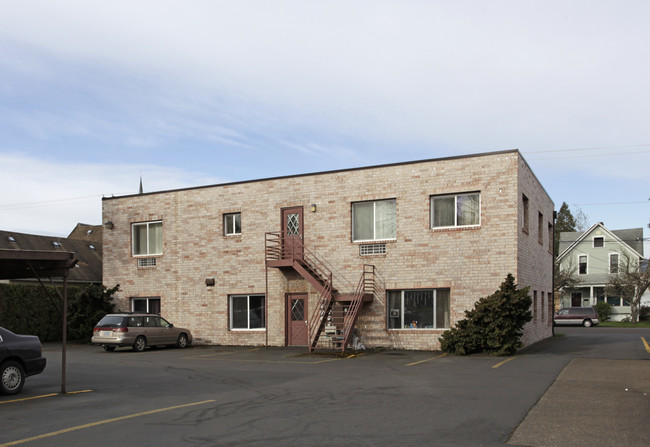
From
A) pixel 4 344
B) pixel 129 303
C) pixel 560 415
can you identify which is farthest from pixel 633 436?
pixel 129 303

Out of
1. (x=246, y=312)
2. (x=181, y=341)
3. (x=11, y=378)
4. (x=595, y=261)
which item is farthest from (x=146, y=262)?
(x=595, y=261)

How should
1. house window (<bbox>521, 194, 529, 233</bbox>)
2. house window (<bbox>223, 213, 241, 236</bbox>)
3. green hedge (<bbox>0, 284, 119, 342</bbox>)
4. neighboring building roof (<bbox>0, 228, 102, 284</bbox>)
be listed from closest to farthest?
house window (<bbox>521, 194, 529, 233</bbox>), house window (<bbox>223, 213, 241, 236</bbox>), green hedge (<bbox>0, 284, 119, 342</bbox>), neighboring building roof (<bbox>0, 228, 102, 284</bbox>)

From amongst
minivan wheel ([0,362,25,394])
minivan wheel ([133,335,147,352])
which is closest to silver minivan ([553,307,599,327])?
minivan wheel ([133,335,147,352])

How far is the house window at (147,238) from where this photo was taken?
2742 cm

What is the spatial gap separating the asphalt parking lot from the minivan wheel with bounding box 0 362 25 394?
23 centimetres

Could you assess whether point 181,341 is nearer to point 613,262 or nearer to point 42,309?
point 42,309

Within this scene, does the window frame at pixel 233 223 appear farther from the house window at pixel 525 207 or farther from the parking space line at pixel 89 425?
the parking space line at pixel 89 425

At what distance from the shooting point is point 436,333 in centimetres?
2098

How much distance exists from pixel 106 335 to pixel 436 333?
11.8 m

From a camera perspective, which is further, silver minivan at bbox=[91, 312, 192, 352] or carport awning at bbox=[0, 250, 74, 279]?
silver minivan at bbox=[91, 312, 192, 352]

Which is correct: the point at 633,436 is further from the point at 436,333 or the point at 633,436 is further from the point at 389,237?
the point at 389,237

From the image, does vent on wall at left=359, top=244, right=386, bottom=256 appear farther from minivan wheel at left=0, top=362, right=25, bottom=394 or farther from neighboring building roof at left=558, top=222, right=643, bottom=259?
neighboring building roof at left=558, top=222, right=643, bottom=259

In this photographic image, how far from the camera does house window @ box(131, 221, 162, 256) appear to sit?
27422 mm

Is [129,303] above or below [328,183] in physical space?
below
